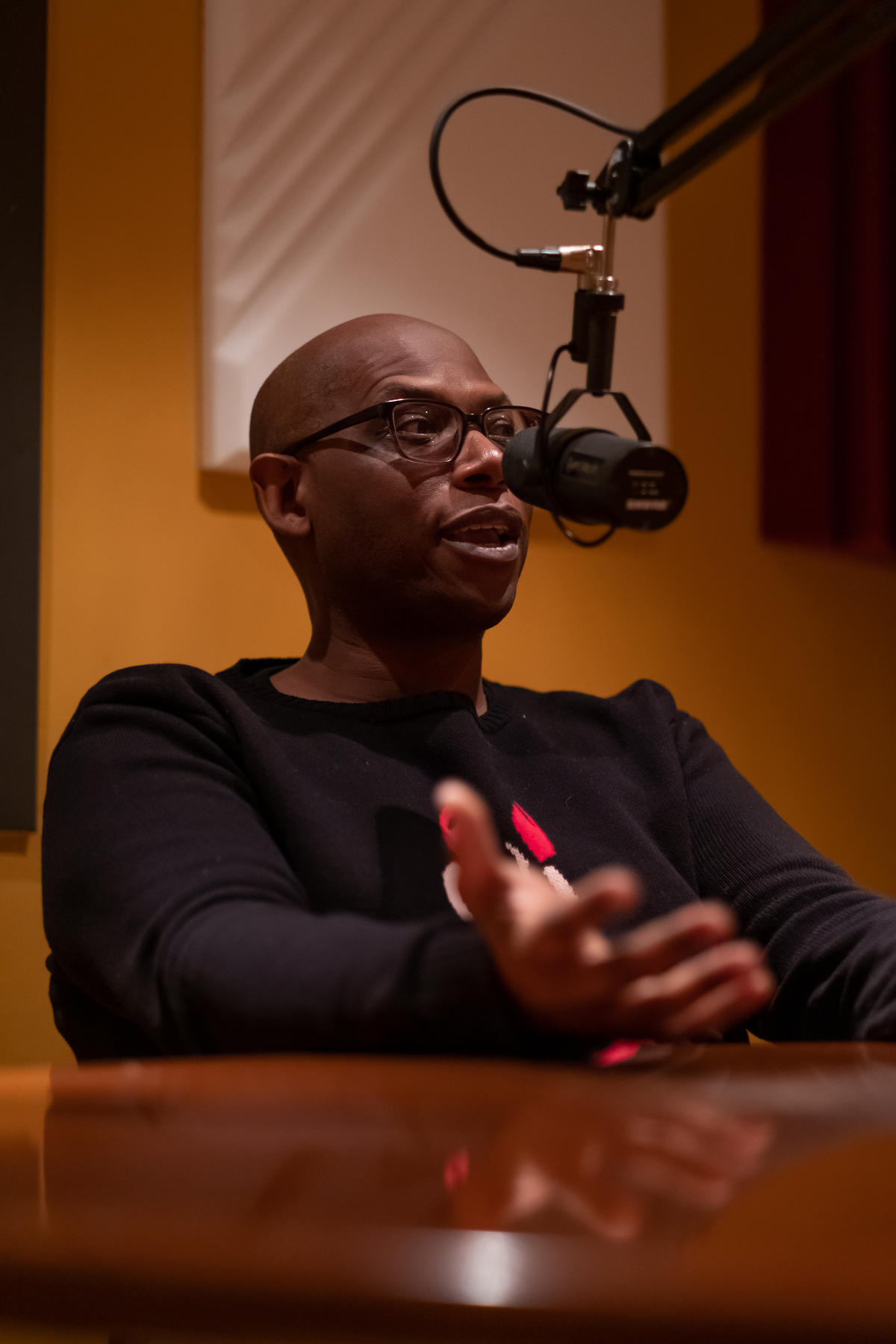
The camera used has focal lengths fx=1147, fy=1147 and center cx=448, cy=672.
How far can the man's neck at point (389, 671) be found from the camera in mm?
1301

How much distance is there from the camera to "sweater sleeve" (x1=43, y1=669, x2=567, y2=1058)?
0.67 metres

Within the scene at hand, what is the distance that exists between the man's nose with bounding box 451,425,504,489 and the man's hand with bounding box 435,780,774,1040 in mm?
680

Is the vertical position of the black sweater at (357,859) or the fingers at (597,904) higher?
the fingers at (597,904)

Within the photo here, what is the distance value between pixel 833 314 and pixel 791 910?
131 centimetres

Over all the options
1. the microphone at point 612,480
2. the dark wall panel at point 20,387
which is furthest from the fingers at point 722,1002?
the dark wall panel at point 20,387

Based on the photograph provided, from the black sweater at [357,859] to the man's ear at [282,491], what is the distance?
173 mm

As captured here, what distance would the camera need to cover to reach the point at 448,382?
1305mm

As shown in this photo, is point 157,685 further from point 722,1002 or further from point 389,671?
point 722,1002

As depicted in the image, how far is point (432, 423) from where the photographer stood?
128 centimetres

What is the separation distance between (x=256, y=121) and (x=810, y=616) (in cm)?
127

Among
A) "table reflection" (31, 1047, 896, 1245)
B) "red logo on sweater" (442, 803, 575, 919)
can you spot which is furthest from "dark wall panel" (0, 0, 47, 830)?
"table reflection" (31, 1047, 896, 1245)

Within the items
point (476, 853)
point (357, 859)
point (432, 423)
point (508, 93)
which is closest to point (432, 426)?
point (432, 423)

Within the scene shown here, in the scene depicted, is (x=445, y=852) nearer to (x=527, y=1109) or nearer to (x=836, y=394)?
(x=527, y=1109)

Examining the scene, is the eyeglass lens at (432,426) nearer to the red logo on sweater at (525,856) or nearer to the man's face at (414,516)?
the man's face at (414,516)
